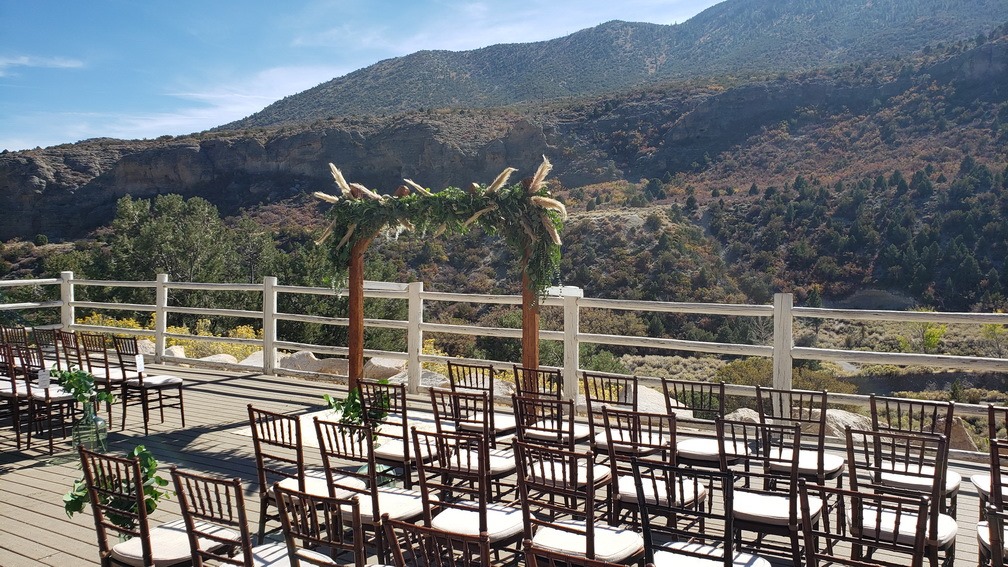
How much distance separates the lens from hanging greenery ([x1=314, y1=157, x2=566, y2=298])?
23.4 ft

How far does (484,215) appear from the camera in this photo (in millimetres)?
7285

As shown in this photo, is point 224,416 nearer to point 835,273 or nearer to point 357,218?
point 357,218

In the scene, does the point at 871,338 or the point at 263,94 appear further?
the point at 263,94

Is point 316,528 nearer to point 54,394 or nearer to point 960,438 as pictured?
point 54,394

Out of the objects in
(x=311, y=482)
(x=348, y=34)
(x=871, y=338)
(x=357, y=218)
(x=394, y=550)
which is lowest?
(x=871, y=338)

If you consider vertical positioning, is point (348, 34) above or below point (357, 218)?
above

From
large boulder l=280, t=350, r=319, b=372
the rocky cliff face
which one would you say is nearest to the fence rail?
large boulder l=280, t=350, r=319, b=372

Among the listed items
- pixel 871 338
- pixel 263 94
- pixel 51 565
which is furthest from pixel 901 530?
pixel 263 94

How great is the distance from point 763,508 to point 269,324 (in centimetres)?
750

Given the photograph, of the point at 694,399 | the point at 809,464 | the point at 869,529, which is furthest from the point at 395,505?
the point at 694,399

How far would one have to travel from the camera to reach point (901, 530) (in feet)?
10.7

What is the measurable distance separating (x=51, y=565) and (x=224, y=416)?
3.69m

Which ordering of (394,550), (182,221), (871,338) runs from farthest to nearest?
(182,221) < (871,338) < (394,550)

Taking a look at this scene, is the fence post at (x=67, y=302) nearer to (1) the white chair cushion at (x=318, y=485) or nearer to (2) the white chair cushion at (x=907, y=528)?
(1) the white chair cushion at (x=318, y=485)
